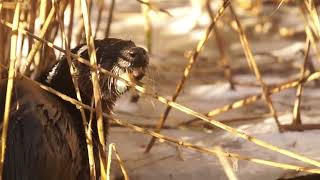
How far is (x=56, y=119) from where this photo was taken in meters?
1.49

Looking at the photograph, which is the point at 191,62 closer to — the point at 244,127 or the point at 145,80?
the point at 145,80

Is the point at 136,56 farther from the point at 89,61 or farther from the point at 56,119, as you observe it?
the point at 56,119

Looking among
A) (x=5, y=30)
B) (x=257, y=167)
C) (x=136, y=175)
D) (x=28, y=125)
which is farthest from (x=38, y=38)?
(x=257, y=167)

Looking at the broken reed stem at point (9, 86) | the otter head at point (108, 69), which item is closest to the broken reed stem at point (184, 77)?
the otter head at point (108, 69)

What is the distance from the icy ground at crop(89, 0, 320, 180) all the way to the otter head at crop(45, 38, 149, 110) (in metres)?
0.09

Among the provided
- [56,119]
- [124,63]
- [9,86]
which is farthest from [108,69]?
[9,86]

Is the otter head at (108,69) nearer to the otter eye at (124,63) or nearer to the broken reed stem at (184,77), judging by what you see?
the otter eye at (124,63)

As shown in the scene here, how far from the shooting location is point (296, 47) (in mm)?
3303

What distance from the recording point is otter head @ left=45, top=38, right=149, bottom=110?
163cm

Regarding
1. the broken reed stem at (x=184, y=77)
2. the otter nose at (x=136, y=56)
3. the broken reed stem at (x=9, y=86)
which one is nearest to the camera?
the broken reed stem at (x=9, y=86)

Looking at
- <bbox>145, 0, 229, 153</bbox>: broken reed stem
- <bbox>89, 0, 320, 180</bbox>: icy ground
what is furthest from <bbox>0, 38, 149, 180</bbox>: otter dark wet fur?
<bbox>145, 0, 229, 153</bbox>: broken reed stem

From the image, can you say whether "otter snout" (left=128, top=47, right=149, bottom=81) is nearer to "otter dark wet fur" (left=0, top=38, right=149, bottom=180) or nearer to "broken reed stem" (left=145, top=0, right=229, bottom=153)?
"otter dark wet fur" (left=0, top=38, right=149, bottom=180)

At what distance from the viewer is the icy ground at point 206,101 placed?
190 cm

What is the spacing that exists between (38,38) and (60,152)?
0.73 ft
